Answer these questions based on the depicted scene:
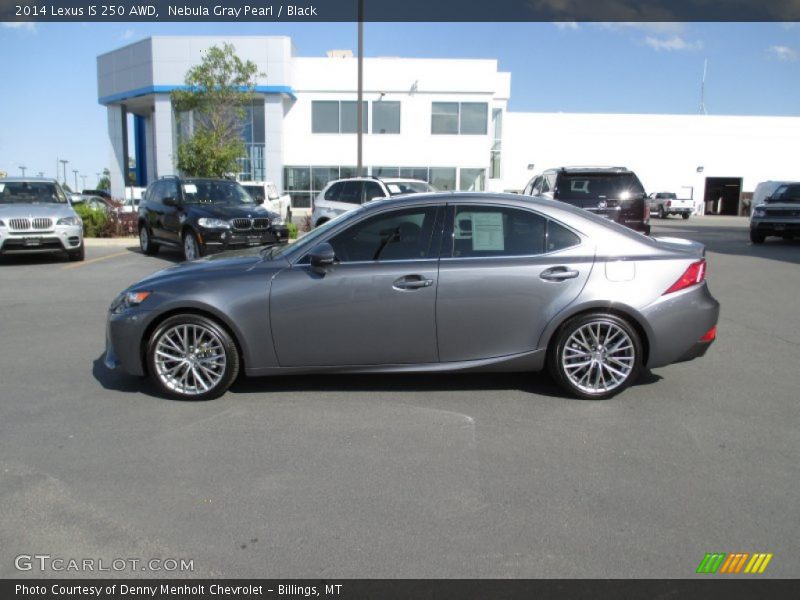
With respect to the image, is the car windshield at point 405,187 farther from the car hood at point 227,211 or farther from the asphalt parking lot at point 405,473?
the asphalt parking lot at point 405,473

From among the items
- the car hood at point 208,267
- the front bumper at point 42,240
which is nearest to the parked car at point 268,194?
the front bumper at point 42,240

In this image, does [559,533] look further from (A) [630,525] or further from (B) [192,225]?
(B) [192,225]

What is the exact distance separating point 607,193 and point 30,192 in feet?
40.0

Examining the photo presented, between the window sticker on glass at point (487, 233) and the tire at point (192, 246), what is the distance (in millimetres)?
9266

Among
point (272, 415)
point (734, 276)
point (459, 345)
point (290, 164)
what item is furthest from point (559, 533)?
point (290, 164)

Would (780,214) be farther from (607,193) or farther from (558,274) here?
(558,274)

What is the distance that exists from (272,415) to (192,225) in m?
9.57

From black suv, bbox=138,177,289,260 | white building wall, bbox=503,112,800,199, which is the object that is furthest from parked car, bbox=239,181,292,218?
white building wall, bbox=503,112,800,199

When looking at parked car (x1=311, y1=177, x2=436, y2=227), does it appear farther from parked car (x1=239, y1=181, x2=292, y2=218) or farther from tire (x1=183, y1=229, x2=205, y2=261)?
parked car (x1=239, y1=181, x2=292, y2=218)

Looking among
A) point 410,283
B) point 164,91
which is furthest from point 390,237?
point 164,91

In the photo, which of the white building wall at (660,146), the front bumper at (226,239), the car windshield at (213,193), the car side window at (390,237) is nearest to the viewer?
the car side window at (390,237)

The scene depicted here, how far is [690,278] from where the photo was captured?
17.5 feet

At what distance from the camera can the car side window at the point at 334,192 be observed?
1675 cm

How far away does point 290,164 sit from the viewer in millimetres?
38906
